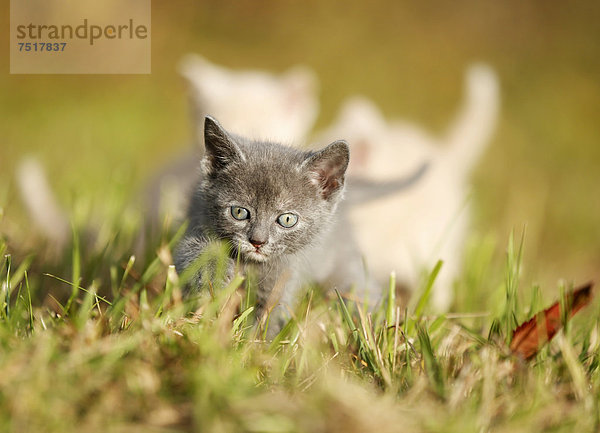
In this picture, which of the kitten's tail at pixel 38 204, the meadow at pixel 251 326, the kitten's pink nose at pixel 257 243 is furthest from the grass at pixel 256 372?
the kitten's tail at pixel 38 204

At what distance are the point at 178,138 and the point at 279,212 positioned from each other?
13.4 feet

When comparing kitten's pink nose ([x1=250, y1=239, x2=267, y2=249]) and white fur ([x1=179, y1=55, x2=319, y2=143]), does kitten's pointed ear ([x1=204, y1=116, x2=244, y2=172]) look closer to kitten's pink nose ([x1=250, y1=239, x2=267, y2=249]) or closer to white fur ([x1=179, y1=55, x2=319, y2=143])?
kitten's pink nose ([x1=250, y1=239, x2=267, y2=249])

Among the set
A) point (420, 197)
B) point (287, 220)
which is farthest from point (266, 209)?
point (420, 197)

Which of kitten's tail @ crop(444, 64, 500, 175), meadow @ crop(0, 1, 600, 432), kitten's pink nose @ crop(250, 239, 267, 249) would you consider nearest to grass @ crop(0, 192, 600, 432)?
meadow @ crop(0, 1, 600, 432)

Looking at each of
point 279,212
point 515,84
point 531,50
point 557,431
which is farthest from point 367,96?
point 557,431

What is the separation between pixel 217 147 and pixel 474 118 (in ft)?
6.22

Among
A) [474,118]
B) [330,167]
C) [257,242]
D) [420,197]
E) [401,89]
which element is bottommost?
[420,197]

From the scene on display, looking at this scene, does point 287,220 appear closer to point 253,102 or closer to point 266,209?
point 266,209

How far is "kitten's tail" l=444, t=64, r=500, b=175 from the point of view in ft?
9.61

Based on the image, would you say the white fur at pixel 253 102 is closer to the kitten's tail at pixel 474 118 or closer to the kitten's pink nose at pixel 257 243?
the kitten's tail at pixel 474 118

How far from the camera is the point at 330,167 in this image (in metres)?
1.54

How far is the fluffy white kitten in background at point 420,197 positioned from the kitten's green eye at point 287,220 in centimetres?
111

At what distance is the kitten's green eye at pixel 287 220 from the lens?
58.1 inches

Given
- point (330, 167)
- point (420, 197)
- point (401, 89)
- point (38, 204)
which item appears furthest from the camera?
point (401, 89)
